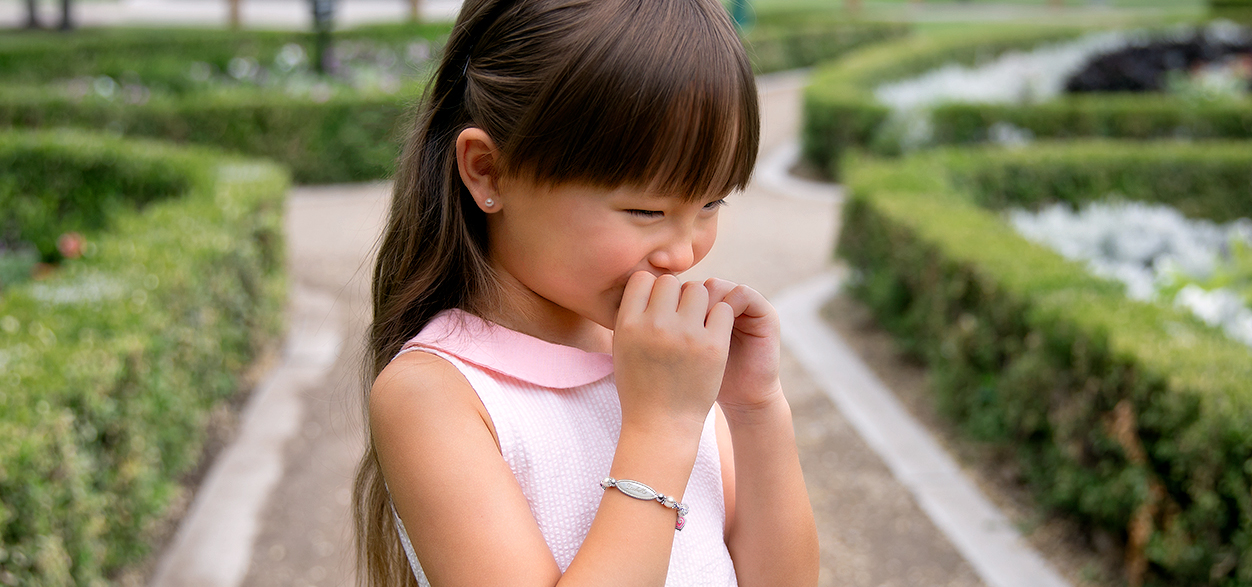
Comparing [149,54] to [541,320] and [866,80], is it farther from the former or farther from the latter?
[541,320]

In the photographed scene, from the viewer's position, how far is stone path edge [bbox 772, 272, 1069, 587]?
374 cm

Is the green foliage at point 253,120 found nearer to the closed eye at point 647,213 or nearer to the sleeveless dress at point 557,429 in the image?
the sleeveless dress at point 557,429

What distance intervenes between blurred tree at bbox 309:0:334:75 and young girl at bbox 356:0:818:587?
41.4ft

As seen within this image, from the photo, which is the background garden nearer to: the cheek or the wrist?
the cheek

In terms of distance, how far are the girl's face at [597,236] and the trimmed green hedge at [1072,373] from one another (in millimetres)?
2543

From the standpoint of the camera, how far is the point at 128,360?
3529 millimetres

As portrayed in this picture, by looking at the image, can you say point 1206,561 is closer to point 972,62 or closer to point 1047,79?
point 1047,79

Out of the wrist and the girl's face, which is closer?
the girl's face

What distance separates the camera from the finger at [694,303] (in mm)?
1198

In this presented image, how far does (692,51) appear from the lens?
121cm

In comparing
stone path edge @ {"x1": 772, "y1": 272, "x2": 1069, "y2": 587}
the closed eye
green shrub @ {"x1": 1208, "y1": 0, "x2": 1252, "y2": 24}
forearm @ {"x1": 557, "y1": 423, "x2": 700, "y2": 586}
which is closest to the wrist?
forearm @ {"x1": 557, "y1": 423, "x2": 700, "y2": 586}

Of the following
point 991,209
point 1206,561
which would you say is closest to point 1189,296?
point 1206,561

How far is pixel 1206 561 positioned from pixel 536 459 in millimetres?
2812

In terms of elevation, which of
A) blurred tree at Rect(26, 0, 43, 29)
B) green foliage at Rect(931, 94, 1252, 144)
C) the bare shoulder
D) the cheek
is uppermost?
the cheek
